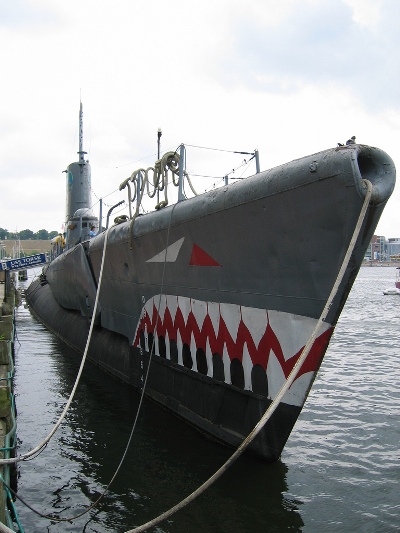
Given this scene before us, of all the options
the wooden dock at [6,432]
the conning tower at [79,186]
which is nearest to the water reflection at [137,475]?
the wooden dock at [6,432]

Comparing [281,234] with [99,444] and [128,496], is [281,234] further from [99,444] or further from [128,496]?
[99,444]

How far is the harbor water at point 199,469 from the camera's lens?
5.54 m

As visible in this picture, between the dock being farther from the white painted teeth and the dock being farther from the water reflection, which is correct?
the white painted teeth

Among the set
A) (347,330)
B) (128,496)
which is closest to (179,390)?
(128,496)

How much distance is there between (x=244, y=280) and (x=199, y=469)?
2259mm

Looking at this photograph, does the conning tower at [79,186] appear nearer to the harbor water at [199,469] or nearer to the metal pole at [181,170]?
the harbor water at [199,469]

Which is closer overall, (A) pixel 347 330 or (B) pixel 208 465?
(B) pixel 208 465

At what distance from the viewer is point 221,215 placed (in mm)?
6887

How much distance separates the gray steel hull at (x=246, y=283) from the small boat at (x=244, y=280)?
0.5 inches

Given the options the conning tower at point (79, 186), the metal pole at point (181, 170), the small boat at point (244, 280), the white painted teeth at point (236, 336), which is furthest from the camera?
the conning tower at point (79, 186)

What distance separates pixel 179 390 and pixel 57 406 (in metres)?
2.79

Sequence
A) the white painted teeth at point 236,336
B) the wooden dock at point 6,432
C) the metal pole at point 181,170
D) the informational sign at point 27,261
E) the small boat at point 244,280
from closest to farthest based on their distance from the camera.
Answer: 1. the wooden dock at point 6,432
2. the small boat at point 244,280
3. the white painted teeth at point 236,336
4. the metal pole at point 181,170
5. the informational sign at point 27,261

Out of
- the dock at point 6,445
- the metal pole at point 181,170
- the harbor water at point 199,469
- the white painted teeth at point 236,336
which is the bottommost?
the harbor water at point 199,469

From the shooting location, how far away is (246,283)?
21.9ft
